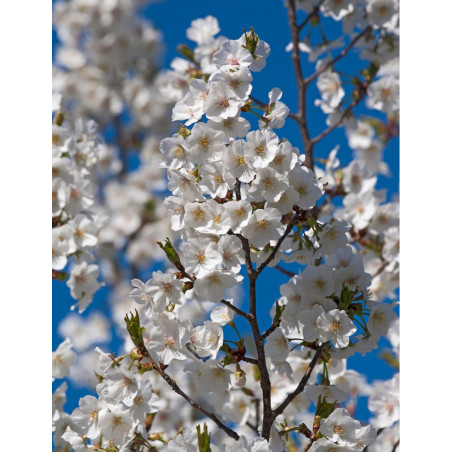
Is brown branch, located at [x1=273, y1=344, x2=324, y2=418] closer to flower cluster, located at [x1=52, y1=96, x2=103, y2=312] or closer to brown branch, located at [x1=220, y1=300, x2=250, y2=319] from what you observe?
brown branch, located at [x1=220, y1=300, x2=250, y2=319]

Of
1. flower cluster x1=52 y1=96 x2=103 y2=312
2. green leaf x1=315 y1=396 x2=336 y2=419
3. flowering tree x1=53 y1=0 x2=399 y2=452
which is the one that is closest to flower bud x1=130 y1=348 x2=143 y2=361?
flowering tree x1=53 y1=0 x2=399 y2=452

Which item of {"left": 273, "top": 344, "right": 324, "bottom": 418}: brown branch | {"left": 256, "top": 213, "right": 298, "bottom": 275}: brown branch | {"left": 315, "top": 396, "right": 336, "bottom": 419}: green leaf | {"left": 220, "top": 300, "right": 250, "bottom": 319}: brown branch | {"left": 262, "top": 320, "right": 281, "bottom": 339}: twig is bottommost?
{"left": 315, "top": 396, "right": 336, "bottom": 419}: green leaf

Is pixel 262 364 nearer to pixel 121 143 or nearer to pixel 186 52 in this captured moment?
pixel 186 52

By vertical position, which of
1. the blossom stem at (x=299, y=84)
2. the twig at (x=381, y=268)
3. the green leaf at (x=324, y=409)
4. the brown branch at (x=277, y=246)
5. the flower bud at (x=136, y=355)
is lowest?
the green leaf at (x=324, y=409)

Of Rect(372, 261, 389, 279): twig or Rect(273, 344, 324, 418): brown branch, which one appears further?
Rect(372, 261, 389, 279): twig

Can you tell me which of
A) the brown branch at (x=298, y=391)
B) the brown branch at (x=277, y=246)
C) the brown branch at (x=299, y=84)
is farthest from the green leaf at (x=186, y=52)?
the brown branch at (x=298, y=391)

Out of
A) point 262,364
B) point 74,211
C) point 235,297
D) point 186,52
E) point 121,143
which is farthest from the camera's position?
point 121,143

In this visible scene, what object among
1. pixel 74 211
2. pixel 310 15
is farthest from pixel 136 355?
pixel 310 15

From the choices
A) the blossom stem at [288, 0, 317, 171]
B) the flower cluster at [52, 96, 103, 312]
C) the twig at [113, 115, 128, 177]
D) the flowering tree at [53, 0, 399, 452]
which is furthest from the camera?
the twig at [113, 115, 128, 177]

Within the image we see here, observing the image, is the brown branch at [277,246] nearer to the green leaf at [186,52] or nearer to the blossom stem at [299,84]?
the blossom stem at [299,84]

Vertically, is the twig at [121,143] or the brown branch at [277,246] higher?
the twig at [121,143]

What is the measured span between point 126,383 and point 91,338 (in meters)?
5.06

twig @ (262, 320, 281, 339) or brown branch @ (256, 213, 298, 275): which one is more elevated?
brown branch @ (256, 213, 298, 275)

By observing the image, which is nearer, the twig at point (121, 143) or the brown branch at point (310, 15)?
the brown branch at point (310, 15)
